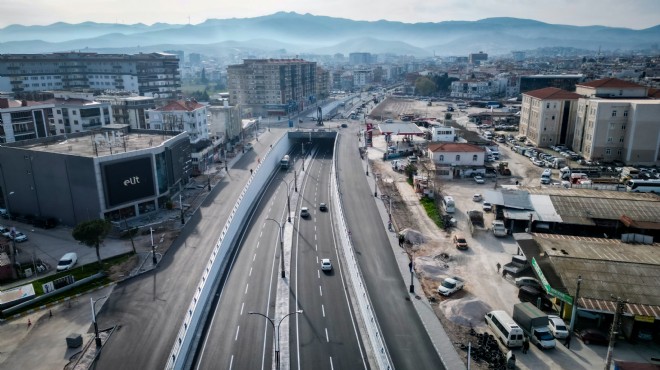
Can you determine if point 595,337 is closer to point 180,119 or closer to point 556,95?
point 556,95

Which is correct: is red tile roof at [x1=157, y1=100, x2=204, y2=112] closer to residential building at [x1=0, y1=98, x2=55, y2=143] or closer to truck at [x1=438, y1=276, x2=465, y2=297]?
residential building at [x1=0, y1=98, x2=55, y2=143]

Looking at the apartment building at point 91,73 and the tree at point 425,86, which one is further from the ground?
the apartment building at point 91,73

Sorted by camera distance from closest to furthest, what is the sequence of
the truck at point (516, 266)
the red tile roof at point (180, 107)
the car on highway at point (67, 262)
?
1. the truck at point (516, 266)
2. the car on highway at point (67, 262)
3. the red tile roof at point (180, 107)

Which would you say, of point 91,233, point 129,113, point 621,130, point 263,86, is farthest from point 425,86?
point 91,233

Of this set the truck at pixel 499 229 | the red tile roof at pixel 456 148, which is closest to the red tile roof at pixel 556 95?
the red tile roof at pixel 456 148

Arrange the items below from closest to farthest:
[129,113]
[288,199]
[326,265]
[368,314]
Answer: [368,314], [326,265], [288,199], [129,113]

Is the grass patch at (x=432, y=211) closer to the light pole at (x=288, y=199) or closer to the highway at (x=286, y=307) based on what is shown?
the highway at (x=286, y=307)
